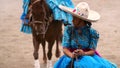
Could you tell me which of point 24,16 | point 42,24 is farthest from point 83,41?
point 24,16

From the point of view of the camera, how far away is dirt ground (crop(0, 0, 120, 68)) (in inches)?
314

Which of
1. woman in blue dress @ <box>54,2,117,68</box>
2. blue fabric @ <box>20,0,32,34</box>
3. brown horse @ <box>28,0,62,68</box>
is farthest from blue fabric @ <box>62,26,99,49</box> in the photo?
blue fabric @ <box>20,0,32,34</box>

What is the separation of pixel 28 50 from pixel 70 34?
4.05m

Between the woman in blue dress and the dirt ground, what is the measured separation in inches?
115

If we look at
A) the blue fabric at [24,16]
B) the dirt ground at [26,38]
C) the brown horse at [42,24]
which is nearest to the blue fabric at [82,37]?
the brown horse at [42,24]

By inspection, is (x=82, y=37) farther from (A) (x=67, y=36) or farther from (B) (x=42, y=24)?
(B) (x=42, y=24)

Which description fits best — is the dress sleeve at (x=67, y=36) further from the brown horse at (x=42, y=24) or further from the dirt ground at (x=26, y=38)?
the dirt ground at (x=26, y=38)

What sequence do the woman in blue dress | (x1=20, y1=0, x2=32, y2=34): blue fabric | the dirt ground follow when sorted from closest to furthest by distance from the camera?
the woman in blue dress
(x1=20, y1=0, x2=32, y2=34): blue fabric
the dirt ground

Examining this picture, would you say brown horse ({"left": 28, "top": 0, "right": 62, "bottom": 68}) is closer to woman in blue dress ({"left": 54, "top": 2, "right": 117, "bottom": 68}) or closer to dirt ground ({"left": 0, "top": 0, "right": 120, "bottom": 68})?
dirt ground ({"left": 0, "top": 0, "right": 120, "bottom": 68})

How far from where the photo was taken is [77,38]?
183 inches

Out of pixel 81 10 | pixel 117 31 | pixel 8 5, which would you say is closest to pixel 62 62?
pixel 81 10

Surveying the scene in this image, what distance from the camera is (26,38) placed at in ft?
31.3

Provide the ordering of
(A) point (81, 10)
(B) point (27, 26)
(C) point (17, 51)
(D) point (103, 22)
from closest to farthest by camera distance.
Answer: (A) point (81, 10), (B) point (27, 26), (C) point (17, 51), (D) point (103, 22)

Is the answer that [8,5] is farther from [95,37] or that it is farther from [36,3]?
[95,37]
